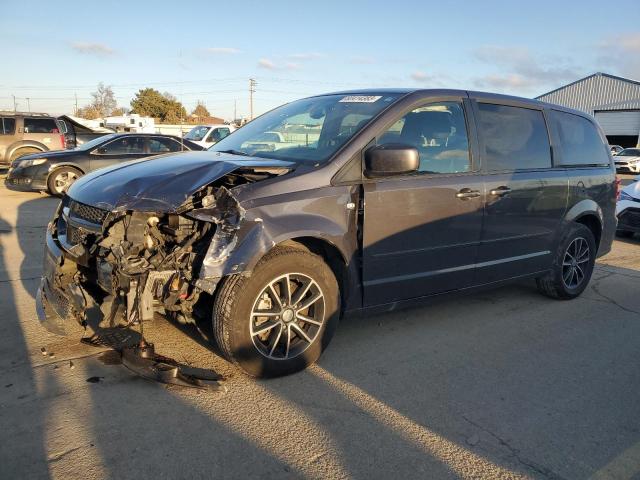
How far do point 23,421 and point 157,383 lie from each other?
74cm

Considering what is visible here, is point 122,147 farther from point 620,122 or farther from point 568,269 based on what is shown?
point 620,122

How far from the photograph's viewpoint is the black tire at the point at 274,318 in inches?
124

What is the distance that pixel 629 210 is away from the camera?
9.10m

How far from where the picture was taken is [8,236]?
283 inches

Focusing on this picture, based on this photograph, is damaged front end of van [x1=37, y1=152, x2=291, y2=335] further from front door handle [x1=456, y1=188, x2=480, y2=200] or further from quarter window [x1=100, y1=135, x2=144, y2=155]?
quarter window [x1=100, y1=135, x2=144, y2=155]

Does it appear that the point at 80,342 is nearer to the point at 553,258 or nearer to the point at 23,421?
the point at 23,421

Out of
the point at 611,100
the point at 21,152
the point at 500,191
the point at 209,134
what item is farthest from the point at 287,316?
the point at 611,100

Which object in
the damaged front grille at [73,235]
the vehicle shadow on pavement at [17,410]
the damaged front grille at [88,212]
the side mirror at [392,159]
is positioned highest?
the side mirror at [392,159]

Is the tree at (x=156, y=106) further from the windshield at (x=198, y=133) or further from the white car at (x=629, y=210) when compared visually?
the white car at (x=629, y=210)

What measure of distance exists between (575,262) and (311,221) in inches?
136

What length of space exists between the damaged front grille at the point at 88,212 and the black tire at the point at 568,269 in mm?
4218

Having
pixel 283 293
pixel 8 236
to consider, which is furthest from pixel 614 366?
pixel 8 236

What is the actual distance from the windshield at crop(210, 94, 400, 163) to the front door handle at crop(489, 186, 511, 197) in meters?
1.16

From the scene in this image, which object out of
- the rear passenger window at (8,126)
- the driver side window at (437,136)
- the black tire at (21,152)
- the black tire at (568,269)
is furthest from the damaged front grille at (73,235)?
the rear passenger window at (8,126)
